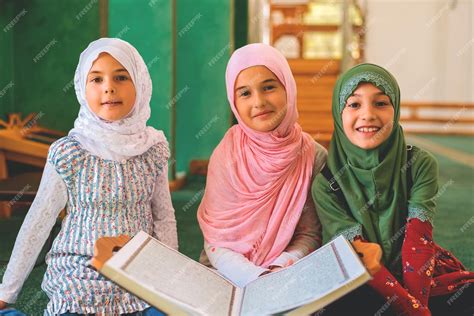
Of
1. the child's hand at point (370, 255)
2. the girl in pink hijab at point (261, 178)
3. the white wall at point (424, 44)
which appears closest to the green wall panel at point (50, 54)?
the girl in pink hijab at point (261, 178)

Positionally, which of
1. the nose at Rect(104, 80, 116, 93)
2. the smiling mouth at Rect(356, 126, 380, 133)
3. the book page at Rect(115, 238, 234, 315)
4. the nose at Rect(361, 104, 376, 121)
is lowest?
the book page at Rect(115, 238, 234, 315)

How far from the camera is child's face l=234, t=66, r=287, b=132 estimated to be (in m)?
1.72

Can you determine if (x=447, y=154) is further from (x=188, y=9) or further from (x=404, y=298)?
(x=404, y=298)

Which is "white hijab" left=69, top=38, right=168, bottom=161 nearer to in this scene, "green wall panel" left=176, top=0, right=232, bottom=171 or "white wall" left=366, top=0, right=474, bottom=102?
"green wall panel" left=176, top=0, right=232, bottom=171

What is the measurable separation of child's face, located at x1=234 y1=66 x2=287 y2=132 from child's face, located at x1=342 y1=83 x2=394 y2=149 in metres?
0.21

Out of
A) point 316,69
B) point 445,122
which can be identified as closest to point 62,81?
point 316,69

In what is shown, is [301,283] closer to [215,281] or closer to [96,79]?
[215,281]

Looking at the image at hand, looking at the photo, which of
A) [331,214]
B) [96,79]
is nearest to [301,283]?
[331,214]

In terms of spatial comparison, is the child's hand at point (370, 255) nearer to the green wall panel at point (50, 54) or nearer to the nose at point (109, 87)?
the nose at point (109, 87)

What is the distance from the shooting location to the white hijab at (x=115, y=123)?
156 cm

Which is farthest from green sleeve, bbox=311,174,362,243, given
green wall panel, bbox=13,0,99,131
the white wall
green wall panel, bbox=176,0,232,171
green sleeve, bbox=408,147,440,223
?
the white wall

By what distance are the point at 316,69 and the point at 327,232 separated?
14.5 ft

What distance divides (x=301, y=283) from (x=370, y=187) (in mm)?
542

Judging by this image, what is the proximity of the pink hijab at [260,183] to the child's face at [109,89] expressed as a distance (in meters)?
0.35
